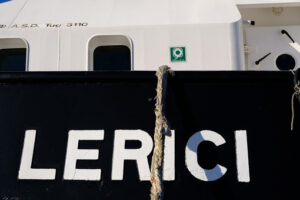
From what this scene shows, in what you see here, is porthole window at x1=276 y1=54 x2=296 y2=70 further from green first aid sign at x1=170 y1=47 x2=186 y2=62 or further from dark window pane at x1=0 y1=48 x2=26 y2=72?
dark window pane at x1=0 y1=48 x2=26 y2=72

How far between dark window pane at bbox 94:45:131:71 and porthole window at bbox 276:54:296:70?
5.43 ft

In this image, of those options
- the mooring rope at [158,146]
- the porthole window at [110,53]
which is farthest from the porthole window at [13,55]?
the mooring rope at [158,146]

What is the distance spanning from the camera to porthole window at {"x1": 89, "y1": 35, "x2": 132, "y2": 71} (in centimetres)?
366

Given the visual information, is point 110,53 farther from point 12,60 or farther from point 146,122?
point 146,122

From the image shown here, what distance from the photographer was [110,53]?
373 cm

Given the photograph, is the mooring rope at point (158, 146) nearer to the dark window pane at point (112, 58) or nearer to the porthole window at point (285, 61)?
the dark window pane at point (112, 58)

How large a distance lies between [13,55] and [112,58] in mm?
909

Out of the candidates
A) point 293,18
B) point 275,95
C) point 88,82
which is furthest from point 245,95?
point 293,18

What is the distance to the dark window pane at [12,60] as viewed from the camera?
373 cm

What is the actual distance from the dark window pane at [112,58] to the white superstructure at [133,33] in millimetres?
37

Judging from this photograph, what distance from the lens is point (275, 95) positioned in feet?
8.87

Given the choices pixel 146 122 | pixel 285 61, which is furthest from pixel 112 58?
pixel 285 61

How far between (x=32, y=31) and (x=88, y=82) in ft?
4.08

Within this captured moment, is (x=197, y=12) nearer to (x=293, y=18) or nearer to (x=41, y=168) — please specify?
(x=293, y=18)
